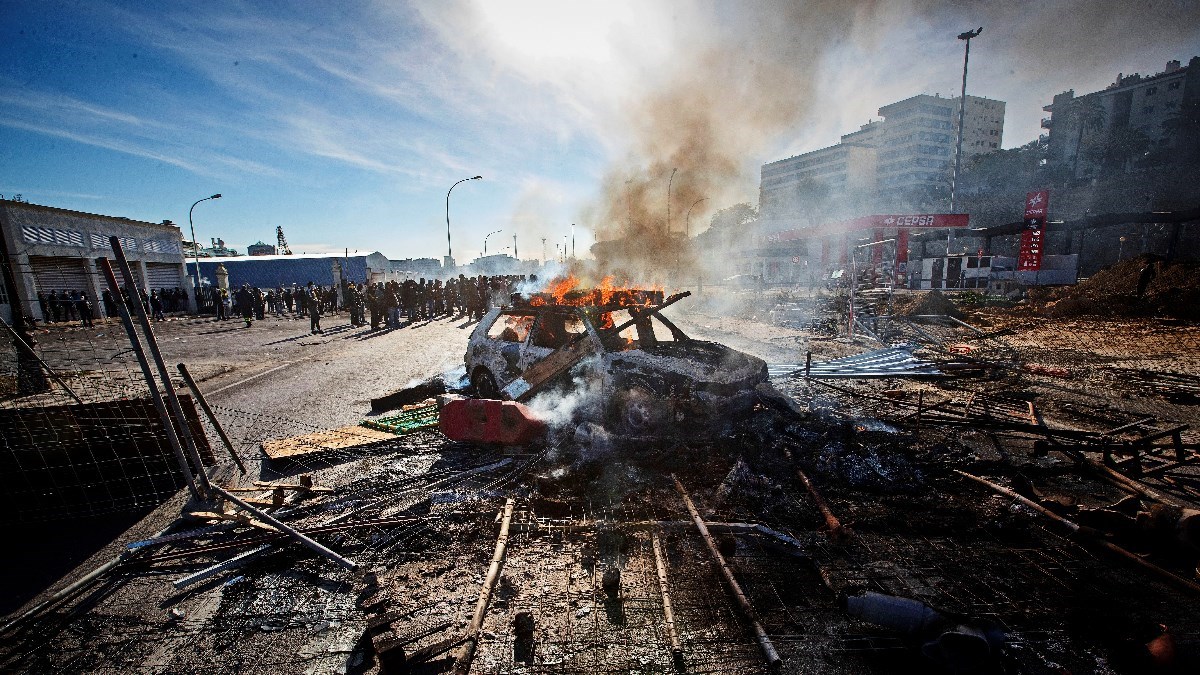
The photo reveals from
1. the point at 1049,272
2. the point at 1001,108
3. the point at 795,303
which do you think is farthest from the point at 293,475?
the point at 1001,108

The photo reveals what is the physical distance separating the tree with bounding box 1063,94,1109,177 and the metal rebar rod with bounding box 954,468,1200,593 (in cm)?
7789

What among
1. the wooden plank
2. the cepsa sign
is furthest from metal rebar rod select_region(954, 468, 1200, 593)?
the cepsa sign

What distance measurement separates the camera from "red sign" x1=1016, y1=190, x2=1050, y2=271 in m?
22.1

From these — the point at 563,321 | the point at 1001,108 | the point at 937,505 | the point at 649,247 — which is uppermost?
the point at 1001,108

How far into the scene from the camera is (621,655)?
2.64 metres

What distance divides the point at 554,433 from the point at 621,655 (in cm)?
316

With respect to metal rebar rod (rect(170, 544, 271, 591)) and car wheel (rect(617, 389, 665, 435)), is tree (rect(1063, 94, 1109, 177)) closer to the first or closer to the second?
car wheel (rect(617, 389, 665, 435))

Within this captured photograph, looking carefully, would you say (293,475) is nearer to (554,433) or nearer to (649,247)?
(554,433)

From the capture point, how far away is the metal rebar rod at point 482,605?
2524 millimetres

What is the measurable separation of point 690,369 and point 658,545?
2.42 meters

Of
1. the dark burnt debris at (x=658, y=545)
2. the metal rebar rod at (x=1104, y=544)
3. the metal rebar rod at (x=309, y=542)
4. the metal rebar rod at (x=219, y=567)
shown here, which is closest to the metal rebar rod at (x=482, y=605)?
the dark burnt debris at (x=658, y=545)

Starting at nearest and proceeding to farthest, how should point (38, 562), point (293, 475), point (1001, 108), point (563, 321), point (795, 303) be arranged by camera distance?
point (38, 562) < point (293, 475) < point (563, 321) < point (795, 303) < point (1001, 108)

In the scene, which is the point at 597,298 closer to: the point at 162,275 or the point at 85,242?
the point at 85,242

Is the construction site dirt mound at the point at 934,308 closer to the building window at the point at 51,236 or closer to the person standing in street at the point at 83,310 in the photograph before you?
the person standing in street at the point at 83,310
